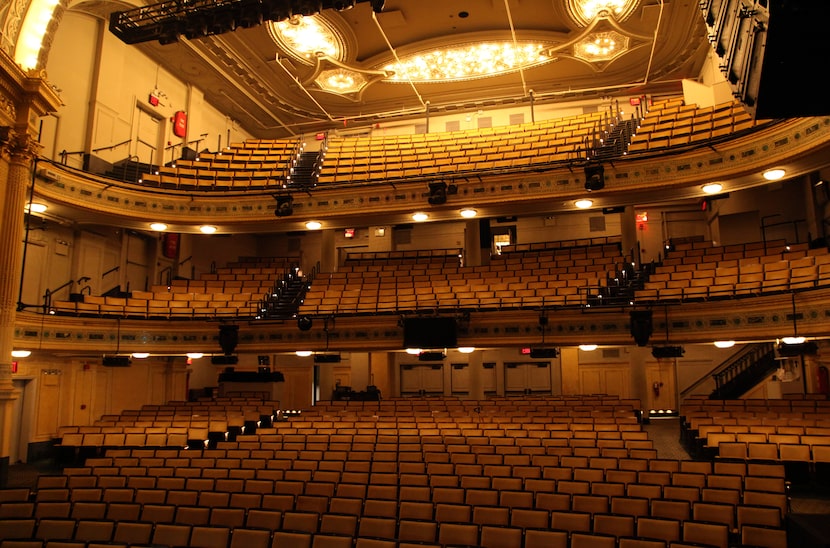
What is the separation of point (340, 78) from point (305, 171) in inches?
127

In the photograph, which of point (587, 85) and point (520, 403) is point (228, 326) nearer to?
point (520, 403)

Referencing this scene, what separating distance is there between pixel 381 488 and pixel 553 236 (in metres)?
14.4

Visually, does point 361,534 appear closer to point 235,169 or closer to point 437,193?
point 437,193

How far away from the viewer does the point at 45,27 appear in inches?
383

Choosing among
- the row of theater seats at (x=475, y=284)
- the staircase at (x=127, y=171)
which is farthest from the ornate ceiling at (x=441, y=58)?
the row of theater seats at (x=475, y=284)

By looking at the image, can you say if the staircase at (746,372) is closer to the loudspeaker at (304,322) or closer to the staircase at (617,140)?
the staircase at (617,140)

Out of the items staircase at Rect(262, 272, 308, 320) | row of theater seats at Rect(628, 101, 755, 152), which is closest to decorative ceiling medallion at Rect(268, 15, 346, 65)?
staircase at Rect(262, 272, 308, 320)

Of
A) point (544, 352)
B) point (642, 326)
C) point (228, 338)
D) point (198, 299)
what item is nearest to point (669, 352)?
point (642, 326)

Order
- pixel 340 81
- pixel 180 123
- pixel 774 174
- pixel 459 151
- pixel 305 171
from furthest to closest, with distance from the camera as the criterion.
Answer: pixel 340 81
pixel 180 123
pixel 305 171
pixel 459 151
pixel 774 174

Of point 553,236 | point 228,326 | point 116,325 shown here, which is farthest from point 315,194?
point 553,236

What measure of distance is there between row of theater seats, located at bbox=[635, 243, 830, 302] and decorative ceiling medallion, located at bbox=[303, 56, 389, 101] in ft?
32.9

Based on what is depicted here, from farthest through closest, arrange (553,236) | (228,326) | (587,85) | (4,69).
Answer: (553,236) < (587,85) < (228,326) < (4,69)

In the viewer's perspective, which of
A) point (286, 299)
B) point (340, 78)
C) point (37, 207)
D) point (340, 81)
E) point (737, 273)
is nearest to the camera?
point (737, 273)

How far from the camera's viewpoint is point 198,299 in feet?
46.6
